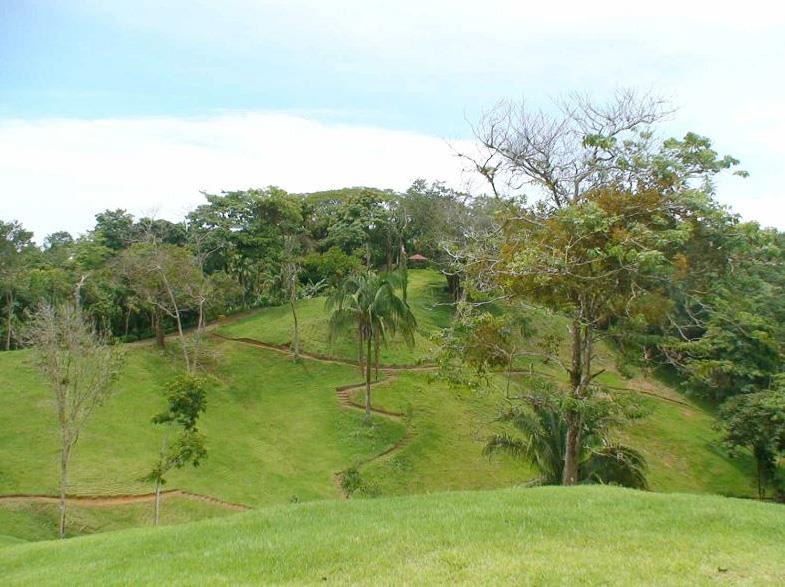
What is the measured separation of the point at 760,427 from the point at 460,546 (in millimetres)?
25133

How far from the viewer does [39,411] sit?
29.5 m

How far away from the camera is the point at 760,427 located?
28.5m

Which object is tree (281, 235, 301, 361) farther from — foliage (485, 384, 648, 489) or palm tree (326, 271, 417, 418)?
foliage (485, 384, 648, 489)

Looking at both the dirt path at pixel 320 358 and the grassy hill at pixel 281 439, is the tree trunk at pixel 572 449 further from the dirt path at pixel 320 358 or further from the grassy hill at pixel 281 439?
the dirt path at pixel 320 358

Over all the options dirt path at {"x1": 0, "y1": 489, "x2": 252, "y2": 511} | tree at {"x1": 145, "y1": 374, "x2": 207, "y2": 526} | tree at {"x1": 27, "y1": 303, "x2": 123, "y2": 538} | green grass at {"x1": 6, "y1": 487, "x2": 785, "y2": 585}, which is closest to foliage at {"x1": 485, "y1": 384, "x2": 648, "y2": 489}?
green grass at {"x1": 6, "y1": 487, "x2": 785, "y2": 585}

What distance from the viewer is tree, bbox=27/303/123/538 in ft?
69.4

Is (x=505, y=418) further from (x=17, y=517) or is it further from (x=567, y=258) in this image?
(x=17, y=517)

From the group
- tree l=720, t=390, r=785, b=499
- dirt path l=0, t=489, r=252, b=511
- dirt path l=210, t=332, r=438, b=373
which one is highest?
dirt path l=210, t=332, r=438, b=373

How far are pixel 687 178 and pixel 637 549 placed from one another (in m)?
9.21

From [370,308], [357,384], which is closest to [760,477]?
[370,308]

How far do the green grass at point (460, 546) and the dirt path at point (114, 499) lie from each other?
1330cm

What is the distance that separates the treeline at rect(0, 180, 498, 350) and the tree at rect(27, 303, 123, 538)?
7666mm

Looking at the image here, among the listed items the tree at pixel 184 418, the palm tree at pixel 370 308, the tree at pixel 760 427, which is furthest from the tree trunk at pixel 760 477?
the tree at pixel 184 418

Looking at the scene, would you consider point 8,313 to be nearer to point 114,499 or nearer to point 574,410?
point 114,499
